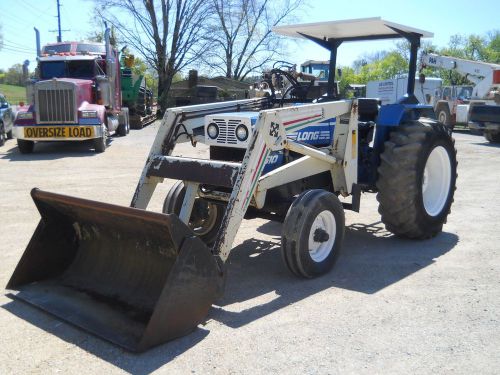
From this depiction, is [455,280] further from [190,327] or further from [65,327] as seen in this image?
[65,327]

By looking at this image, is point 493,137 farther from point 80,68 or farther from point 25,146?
point 25,146

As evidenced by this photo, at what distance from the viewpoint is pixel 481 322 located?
3.89 meters

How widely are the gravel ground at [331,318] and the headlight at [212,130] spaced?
125 cm

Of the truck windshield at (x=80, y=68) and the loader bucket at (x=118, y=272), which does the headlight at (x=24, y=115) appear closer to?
the truck windshield at (x=80, y=68)

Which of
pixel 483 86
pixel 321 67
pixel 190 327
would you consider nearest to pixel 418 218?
pixel 190 327

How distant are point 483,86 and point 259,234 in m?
17.2

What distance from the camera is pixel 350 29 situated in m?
5.99

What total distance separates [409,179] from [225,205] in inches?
76.9

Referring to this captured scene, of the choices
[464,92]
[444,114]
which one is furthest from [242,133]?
[464,92]

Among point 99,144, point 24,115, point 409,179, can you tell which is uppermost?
point 24,115

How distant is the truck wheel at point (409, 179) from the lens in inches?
217

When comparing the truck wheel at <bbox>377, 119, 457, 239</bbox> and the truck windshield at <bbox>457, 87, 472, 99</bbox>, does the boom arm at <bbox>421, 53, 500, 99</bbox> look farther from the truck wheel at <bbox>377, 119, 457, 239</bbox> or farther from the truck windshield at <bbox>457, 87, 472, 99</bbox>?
the truck wheel at <bbox>377, 119, 457, 239</bbox>

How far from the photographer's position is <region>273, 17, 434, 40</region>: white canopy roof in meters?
5.54

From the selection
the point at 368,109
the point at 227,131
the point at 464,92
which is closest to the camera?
the point at 227,131
